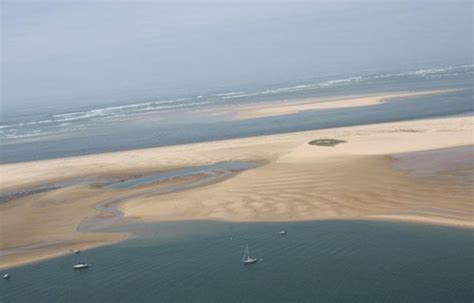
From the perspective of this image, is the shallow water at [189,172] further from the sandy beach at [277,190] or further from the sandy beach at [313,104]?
the sandy beach at [313,104]

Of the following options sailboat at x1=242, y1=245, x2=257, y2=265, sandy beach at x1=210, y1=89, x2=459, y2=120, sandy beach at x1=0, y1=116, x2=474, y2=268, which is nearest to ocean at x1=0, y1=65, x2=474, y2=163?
sandy beach at x1=210, y1=89, x2=459, y2=120

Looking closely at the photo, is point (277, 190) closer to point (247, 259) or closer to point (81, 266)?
point (247, 259)

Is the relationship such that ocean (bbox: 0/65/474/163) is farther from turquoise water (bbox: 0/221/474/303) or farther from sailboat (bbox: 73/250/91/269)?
sailboat (bbox: 73/250/91/269)

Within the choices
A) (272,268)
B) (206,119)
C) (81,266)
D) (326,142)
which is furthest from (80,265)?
(206,119)

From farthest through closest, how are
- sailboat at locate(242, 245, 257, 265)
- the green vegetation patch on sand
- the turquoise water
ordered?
the green vegetation patch on sand → sailboat at locate(242, 245, 257, 265) → the turquoise water

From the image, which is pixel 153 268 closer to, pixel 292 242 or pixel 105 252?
pixel 105 252
